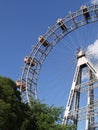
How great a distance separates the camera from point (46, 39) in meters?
45.3

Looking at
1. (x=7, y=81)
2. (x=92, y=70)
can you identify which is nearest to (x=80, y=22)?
(x=92, y=70)

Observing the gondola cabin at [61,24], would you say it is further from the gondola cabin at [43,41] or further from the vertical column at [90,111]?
the vertical column at [90,111]

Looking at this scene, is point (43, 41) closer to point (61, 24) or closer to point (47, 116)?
point (61, 24)

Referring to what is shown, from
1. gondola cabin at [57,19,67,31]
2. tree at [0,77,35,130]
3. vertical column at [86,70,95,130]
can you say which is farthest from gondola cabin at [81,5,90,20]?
tree at [0,77,35,130]

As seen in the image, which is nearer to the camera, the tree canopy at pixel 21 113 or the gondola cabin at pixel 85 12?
the tree canopy at pixel 21 113

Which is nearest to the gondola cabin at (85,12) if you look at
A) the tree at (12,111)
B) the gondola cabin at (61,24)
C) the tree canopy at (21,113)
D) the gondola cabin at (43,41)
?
the gondola cabin at (61,24)

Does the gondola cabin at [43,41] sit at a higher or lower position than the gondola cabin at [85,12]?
lower

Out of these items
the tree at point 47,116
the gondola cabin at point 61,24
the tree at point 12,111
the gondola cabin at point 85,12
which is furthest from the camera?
the gondola cabin at point 61,24

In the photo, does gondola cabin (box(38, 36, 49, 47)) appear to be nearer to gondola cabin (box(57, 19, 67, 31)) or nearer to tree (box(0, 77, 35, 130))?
gondola cabin (box(57, 19, 67, 31))

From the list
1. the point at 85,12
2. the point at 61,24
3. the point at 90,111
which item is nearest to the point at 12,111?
the point at 90,111

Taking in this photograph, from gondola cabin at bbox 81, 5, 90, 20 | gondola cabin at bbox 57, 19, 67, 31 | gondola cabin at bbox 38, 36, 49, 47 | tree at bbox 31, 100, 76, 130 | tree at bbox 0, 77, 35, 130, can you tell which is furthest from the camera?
gondola cabin at bbox 38, 36, 49, 47

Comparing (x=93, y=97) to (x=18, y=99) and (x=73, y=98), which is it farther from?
(x=18, y=99)

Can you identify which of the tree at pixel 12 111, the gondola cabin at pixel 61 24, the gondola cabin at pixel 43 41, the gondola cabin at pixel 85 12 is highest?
the gondola cabin at pixel 85 12

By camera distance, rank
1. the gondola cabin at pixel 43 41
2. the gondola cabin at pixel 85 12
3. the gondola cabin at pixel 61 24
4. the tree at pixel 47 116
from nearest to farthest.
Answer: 1. the tree at pixel 47 116
2. the gondola cabin at pixel 85 12
3. the gondola cabin at pixel 61 24
4. the gondola cabin at pixel 43 41
